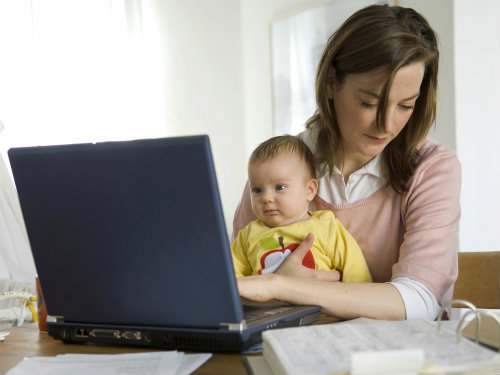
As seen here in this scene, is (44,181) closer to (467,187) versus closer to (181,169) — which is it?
(181,169)

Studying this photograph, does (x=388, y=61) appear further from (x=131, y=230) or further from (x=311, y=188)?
(x=131, y=230)

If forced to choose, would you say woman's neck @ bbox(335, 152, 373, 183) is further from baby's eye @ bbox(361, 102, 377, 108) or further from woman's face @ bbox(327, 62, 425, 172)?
baby's eye @ bbox(361, 102, 377, 108)

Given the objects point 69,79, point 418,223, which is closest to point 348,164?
point 418,223

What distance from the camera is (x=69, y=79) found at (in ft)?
12.6

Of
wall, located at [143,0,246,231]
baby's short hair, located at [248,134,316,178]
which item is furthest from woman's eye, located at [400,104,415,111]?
wall, located at [143,0,246,231]

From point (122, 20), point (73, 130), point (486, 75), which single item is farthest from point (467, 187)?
point (122, 20)

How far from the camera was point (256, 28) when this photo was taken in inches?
168

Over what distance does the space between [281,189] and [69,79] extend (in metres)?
2.73

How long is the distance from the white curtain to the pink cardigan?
1950 mm

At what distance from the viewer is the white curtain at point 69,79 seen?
336 centimetres

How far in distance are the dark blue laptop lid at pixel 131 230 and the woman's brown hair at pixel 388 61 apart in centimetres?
68

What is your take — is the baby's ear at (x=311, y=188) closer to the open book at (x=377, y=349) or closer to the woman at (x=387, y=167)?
the woman at (x=387, y=167)

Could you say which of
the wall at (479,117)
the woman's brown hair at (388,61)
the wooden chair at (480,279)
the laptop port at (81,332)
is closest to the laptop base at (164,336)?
the laptop port at (81,332)

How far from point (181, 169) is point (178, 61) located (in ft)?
12.4
